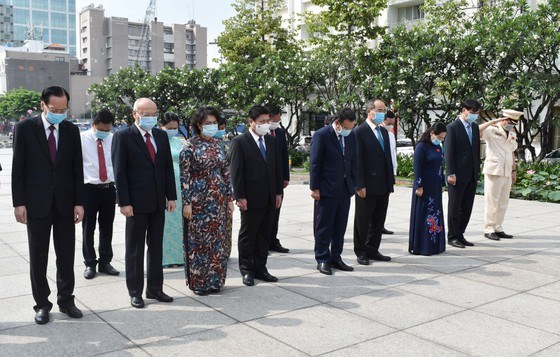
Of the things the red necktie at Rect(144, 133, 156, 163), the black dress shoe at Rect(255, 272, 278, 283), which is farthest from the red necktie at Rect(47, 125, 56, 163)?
the black dress shoe at Rect(255, 272, 278, 283)

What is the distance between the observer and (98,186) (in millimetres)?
6395

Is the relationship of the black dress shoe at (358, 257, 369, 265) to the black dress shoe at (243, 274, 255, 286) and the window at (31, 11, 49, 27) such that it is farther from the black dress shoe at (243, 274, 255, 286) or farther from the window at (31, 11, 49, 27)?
the window at (31, 11, 49, 27)

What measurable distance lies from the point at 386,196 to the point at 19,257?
4.70 metres

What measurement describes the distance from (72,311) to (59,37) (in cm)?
15019

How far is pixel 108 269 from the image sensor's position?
257 inches

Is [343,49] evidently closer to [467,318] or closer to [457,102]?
[457,102]

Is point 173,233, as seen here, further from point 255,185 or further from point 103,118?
point 103,118

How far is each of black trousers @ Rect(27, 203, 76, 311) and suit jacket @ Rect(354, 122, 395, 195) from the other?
11.3 feet

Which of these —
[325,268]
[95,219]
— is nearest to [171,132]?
[95,219]

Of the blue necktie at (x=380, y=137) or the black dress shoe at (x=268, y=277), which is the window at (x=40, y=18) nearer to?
the blue necktie at (x=380, y=137)

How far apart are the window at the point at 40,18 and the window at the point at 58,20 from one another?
144 cm

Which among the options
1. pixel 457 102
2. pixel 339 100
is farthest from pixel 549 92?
pixel 339 100

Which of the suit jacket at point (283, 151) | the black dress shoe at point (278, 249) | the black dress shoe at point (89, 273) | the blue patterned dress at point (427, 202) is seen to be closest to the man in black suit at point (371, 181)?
the blue patterned dress at point (427, 202)

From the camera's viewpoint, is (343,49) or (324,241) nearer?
(324,241)
